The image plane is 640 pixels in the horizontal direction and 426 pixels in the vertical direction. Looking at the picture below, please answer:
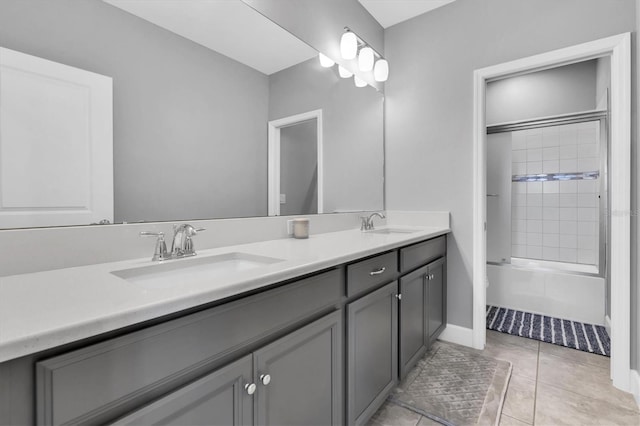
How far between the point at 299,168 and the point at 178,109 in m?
0.73

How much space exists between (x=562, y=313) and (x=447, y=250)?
1289 millimetres

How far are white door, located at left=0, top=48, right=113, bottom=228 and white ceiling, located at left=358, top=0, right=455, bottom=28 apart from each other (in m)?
2.07

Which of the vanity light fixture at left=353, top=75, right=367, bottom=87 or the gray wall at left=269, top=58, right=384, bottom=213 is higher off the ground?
the vanity light fixture at left=353, top=75, right=367, bottom=87

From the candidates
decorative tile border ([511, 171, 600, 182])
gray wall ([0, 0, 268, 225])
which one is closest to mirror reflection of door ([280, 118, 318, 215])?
gray wall ([0, 0, 268, 225])

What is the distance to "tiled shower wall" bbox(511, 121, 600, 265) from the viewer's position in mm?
3146

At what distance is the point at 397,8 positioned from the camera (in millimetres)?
2332

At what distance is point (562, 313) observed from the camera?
2.61m

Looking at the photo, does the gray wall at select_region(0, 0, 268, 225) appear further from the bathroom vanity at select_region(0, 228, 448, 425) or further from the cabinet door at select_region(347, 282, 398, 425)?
the cabinet door at select_region(347, 282, 398, 425)

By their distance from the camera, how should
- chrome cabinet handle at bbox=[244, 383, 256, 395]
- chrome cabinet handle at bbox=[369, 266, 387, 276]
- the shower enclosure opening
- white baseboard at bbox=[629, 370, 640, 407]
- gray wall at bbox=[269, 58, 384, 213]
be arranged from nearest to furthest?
chrome cabinet handle at bbox=[244, 383, 256, 395] < chrome cabinet handle at bbox=[369, 266, 387, 276] < white baseboard at bbox=[629, 370, 640, 407] < gray wall at bbox=[269, 58, 384, 213] < the shower enclosure opening

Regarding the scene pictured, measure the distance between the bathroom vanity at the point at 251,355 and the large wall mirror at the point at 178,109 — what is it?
282 mm

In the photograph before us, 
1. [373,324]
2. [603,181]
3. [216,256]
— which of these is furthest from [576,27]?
[216,256]

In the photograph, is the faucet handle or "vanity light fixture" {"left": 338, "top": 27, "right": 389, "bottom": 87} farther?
"vanity light fixture" {"left": 338, "top": 27, "right": 389, "bottom": 87}

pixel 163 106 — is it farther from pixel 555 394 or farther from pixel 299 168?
pixel 555 394

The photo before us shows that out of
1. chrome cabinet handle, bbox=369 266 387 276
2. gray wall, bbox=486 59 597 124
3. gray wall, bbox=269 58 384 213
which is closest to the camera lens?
chrome cabinet handle, bbox=369 266 387 276
